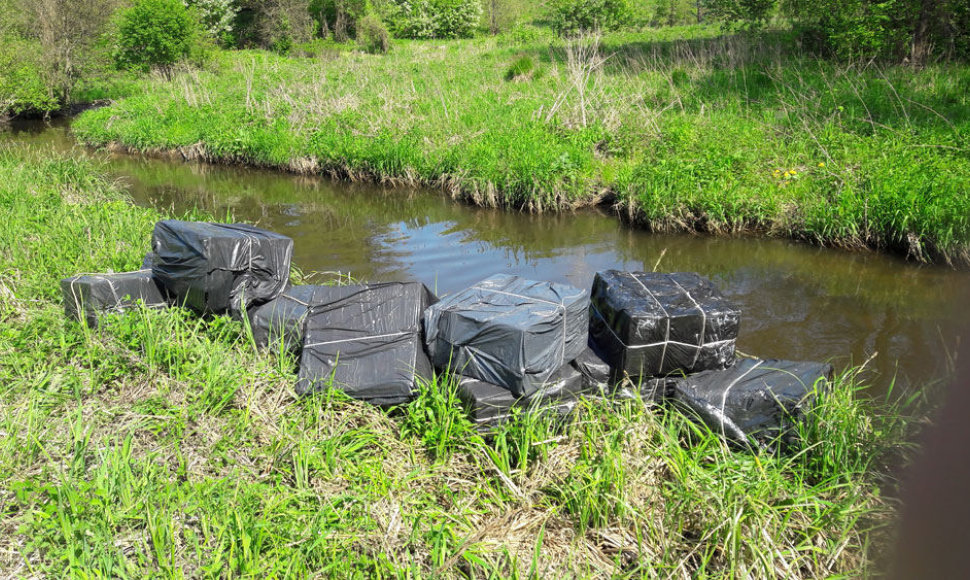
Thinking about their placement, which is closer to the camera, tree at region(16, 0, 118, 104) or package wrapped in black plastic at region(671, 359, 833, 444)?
package wrapped in black plastic at region(671, 359, 833, 444)

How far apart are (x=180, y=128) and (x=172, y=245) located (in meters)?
11.9

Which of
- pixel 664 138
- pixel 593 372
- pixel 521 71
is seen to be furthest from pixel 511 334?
pixel 521 71

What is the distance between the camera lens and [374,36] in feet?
108

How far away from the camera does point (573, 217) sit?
922 cm

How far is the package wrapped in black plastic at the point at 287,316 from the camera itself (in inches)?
175

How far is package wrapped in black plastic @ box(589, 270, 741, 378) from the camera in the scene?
4027 mm

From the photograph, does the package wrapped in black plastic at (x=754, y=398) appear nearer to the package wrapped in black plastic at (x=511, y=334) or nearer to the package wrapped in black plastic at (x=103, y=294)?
the package wrapped in black plastic at (x=511, y=334)

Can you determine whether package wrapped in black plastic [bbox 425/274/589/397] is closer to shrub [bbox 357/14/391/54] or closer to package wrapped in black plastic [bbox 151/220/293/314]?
package wrapped in black plastic [bbox 151/220/293/314]

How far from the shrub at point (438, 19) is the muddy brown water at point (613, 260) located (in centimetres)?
3016

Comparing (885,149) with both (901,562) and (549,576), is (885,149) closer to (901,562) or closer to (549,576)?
(549,576)

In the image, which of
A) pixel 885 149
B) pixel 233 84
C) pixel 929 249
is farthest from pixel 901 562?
pixel 233 84

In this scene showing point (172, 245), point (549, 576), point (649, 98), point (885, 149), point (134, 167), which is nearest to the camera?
point (549, 576)

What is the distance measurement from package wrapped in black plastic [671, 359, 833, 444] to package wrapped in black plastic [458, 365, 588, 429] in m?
0.65

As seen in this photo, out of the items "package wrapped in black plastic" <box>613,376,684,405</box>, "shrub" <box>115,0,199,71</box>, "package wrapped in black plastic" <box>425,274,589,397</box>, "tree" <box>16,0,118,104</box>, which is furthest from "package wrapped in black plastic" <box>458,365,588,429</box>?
"shrub" <box>115,0,199,71</box>
